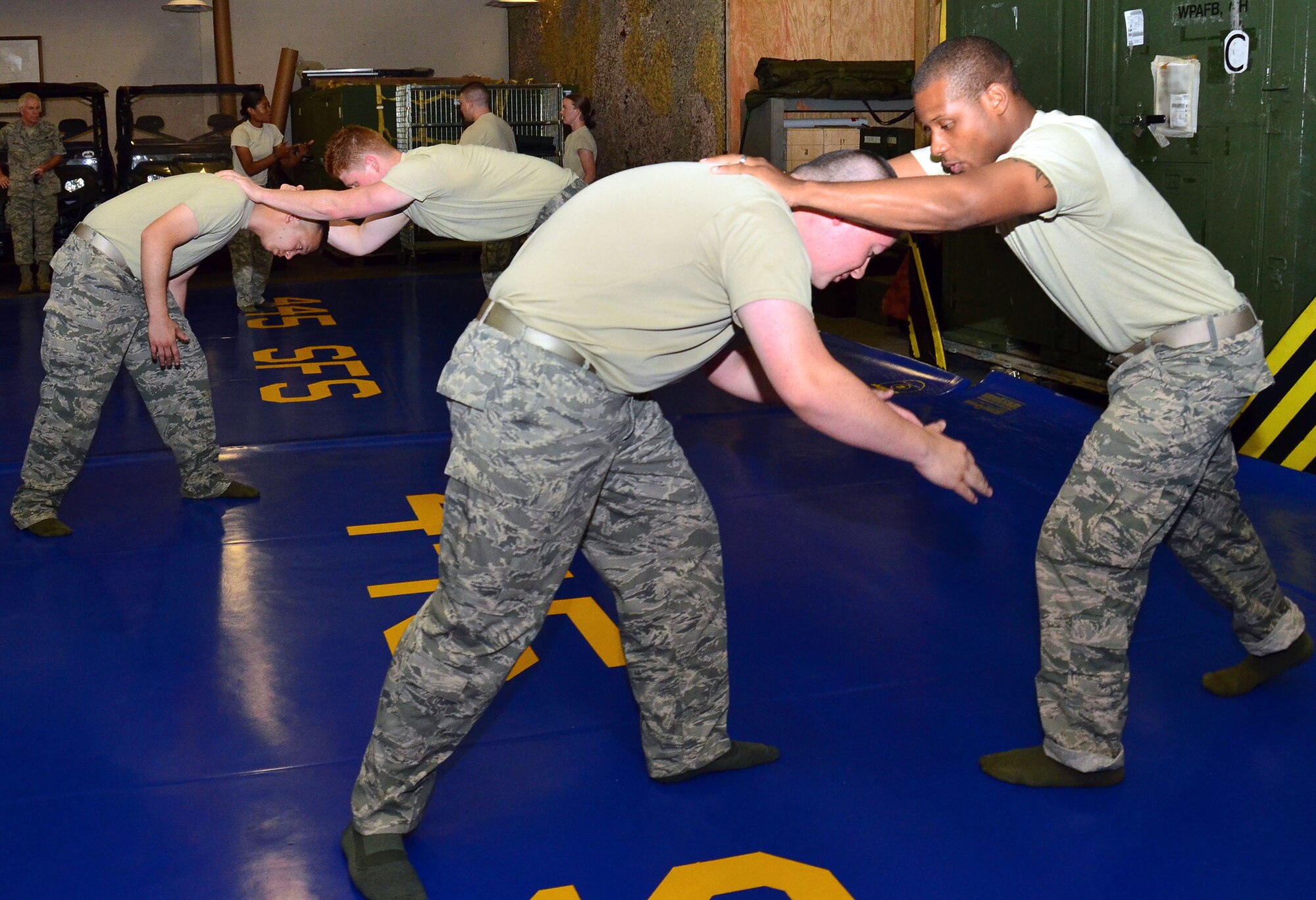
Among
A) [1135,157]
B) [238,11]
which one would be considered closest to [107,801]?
[1135,157]

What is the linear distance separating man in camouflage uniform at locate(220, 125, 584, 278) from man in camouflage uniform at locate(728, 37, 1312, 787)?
2.33m

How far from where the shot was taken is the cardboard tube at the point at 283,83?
54.1ft

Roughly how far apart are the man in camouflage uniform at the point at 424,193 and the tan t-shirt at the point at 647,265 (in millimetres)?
2447

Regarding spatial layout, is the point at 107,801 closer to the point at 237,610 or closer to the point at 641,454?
the point at 237,610

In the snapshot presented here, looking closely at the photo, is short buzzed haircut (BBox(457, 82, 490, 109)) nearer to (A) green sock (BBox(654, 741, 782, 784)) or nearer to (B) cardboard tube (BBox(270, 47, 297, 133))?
(A) green sock (BBox(654, 741, 782, 784))

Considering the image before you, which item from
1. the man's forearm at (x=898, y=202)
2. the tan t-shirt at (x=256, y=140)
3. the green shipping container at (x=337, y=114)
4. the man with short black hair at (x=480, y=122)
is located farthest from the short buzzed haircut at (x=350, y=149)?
the green shipping container at (x=337, y=114)

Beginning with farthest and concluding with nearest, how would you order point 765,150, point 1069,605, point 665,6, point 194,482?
point 665,6 → point 765,150 → point 194,482 → point 1069,605

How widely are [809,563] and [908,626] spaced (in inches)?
24.4

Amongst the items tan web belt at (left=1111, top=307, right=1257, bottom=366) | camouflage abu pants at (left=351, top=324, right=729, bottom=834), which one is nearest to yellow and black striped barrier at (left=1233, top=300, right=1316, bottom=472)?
Result: tan web belt at (left=1111, top=307, right=1257, bottom=366)

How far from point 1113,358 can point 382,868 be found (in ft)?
6.55

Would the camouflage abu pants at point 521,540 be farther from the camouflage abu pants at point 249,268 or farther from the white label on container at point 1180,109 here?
the camouflage abu pants at point 249,268

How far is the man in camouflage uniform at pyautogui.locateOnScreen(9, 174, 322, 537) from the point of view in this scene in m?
4.40

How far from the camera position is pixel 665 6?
40.0 feet

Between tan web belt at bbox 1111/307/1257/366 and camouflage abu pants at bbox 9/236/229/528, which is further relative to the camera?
camouflage abu pants at bbox 9/236/229/528
